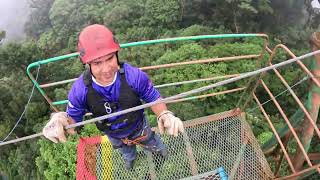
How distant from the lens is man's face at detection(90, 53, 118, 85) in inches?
93.4

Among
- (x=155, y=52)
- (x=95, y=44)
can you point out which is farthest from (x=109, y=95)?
(x=155, y=52)

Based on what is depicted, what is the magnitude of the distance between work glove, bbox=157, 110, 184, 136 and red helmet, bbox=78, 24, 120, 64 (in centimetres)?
53

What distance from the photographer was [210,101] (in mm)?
11820

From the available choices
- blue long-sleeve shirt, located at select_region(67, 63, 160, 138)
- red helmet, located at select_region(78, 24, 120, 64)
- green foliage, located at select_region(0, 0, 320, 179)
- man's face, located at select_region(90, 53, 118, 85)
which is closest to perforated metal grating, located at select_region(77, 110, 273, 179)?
blue long-sleeve shirt, located at select_region(67, 63, 160, 138)

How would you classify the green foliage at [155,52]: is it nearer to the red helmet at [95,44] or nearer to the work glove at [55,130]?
the work glove at [55,130]

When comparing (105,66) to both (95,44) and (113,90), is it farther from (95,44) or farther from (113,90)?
(113,90)

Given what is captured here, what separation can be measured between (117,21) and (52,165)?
9856mm

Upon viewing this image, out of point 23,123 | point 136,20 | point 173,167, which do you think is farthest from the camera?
point 136,20

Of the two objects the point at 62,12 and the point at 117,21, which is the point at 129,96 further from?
the point at 62,12

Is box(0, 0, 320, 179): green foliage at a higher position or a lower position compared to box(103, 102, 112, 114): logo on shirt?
lower

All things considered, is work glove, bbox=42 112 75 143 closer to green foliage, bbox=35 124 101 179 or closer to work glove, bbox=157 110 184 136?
work glove, bbox=157 110 184 136

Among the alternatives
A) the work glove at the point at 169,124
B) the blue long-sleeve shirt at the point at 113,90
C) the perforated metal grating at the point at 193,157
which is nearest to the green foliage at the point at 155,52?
the perforated metal grating at the point at 193,157

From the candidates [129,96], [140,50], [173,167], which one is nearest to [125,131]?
[129,96]

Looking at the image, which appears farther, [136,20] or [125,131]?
[136,20]
